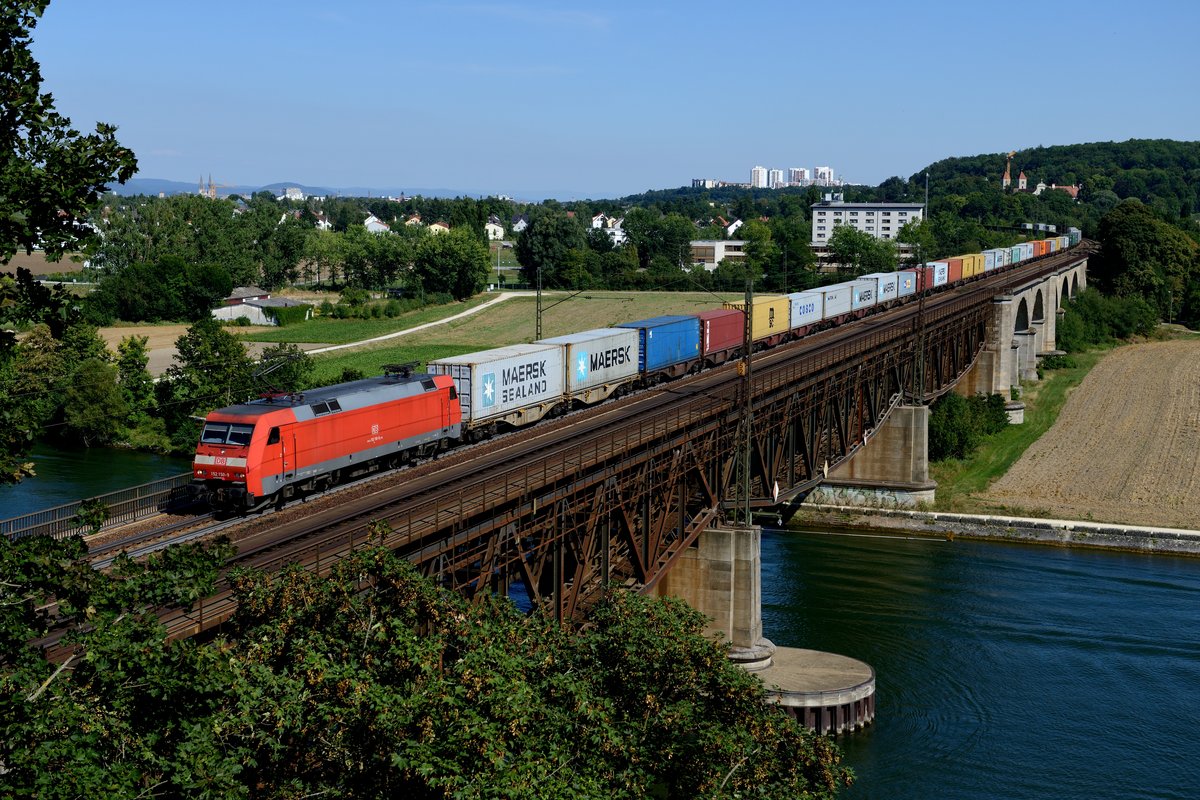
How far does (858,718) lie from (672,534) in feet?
28.0

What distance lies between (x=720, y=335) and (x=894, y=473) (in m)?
13.4

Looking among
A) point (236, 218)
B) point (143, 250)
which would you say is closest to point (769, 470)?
point (143, 250)

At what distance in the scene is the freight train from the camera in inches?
1320

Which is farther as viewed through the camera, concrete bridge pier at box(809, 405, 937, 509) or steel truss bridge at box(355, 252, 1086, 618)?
concrete bridge pier at box(809, 405, 937, 509)

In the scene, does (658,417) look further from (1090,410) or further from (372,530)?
(1090,410)

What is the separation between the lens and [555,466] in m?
34.4

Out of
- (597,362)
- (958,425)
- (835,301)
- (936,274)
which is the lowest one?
(958,425)

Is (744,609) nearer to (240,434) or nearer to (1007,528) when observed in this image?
(240,434)

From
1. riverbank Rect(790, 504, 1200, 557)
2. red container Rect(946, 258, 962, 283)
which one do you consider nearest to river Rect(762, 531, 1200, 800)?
riverbank Rect(790, 504, 1200, 557)

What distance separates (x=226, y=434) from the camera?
33.8 meters

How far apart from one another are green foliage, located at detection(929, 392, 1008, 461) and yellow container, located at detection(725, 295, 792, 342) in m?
12.2

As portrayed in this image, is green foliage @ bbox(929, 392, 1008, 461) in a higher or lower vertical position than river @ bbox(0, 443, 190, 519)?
higher

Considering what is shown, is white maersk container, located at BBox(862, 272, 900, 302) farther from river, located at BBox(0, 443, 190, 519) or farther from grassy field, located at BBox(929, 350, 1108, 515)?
river, located at BBox(0, 443, 190, 519)

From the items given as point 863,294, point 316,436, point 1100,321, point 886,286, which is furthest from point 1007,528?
point 1100,321
